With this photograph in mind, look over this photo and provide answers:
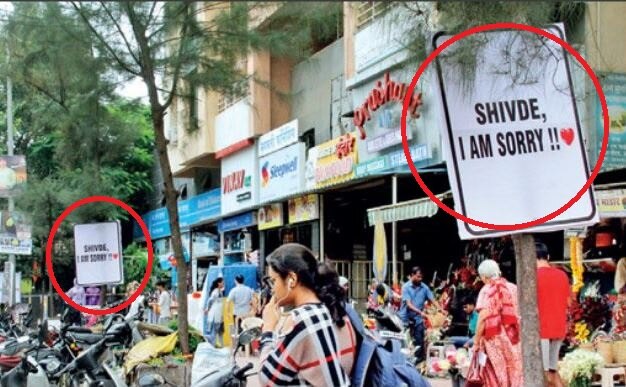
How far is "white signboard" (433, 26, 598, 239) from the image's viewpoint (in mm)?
5715

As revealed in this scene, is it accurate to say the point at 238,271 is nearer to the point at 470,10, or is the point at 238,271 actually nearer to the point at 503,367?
the point at 503,367

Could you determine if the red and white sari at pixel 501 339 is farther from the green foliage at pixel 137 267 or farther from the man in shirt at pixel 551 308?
the green foliage at pixel 137 267

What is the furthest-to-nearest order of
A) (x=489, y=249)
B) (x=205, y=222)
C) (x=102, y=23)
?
(x=205, y=222) → (x=489, y=249) → (x=102, y=23)

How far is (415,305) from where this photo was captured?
15.3 m

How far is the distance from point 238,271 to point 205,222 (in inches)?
315

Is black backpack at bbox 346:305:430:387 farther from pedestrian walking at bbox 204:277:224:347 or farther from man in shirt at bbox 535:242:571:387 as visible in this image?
pedestrian walking at bbox 204:277:224:347

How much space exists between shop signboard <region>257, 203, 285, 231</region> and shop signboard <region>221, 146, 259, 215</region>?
342 millimetres

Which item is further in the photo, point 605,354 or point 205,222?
point 205,222

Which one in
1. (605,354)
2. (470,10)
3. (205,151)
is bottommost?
(605,354)

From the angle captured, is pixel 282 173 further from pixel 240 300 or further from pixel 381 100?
pixel 381 100

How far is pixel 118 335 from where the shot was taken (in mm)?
9195

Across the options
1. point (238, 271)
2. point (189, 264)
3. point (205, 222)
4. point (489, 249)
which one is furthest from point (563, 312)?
point (189, 264)

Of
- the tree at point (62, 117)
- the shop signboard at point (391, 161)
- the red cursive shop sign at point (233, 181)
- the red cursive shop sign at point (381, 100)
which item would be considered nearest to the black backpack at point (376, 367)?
the tree at point (62, 117)

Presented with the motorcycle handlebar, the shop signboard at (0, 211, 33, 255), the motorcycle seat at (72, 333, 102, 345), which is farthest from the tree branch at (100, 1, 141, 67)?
the shop signboard at (0, 211, 33, 255)
